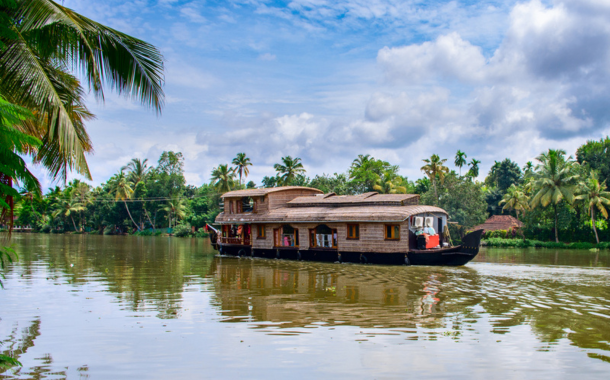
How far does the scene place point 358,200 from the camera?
73.1 feet

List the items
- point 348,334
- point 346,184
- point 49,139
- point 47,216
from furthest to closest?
point 47,216, point 346,184, point 348,334, point 49,139

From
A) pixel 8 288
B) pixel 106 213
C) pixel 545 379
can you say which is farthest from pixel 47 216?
pixel 545 379

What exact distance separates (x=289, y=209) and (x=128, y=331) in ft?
54.1

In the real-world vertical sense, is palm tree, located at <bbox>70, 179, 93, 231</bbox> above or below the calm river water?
above

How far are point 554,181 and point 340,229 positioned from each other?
72.3 ft

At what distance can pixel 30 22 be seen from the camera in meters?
5.93

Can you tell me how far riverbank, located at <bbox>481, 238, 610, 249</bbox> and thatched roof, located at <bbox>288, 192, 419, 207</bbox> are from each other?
18.7m

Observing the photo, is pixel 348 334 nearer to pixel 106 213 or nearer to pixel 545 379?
pixel 545 379

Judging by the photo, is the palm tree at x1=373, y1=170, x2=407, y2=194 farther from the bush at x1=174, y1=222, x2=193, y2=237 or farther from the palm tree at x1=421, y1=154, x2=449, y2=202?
the bush at x1=174, y1=222, x2=193, y2=237

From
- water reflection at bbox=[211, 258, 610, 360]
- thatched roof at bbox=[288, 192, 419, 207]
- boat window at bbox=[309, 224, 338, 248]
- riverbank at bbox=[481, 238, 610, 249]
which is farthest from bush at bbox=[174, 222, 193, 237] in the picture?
water reflection at bbox=[211, 258, 610, 360]

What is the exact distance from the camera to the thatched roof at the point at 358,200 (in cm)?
2138

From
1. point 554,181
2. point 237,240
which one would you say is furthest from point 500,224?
point 237,240

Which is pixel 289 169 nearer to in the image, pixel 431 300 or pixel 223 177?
pixel 223 177

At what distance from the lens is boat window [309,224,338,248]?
22.4 metres
